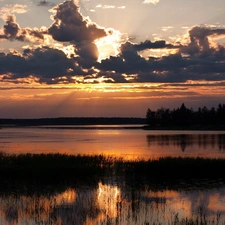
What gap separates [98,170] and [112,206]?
12943mm

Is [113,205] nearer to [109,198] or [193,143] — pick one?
[109,198]

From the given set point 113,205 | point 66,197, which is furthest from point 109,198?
point 66,197

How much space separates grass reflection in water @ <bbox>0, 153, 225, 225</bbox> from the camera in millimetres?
19344

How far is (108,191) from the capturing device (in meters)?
26.4

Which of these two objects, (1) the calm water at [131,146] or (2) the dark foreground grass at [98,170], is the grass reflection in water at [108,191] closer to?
(2) the dark foreground grass at [98,170]

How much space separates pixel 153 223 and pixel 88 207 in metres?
4.56

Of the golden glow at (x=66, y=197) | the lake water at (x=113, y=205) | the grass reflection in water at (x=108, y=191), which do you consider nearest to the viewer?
the lake water at (x=113, y=205)

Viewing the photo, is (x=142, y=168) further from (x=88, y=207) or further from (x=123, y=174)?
(x=88, y=207)

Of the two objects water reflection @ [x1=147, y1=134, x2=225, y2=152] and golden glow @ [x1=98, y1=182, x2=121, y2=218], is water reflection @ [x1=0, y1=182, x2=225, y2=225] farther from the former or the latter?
water reflection @ [x1=147, y1=134, x2=225, y2=152]

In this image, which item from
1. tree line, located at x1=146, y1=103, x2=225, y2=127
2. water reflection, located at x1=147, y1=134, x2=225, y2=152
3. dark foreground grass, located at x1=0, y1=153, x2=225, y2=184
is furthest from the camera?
tree line, located at x1=146, y1=103, x2=225, y2=127

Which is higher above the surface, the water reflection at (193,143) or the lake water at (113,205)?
the lake water at (113,205)

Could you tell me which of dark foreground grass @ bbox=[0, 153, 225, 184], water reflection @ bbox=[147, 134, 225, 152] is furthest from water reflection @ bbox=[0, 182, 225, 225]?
water reflection @ bbox=[147, 134, 225, 152]

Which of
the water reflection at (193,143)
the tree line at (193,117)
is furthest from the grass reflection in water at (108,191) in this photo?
the tree line at (193,117)

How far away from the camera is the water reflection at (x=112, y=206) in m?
18.8
